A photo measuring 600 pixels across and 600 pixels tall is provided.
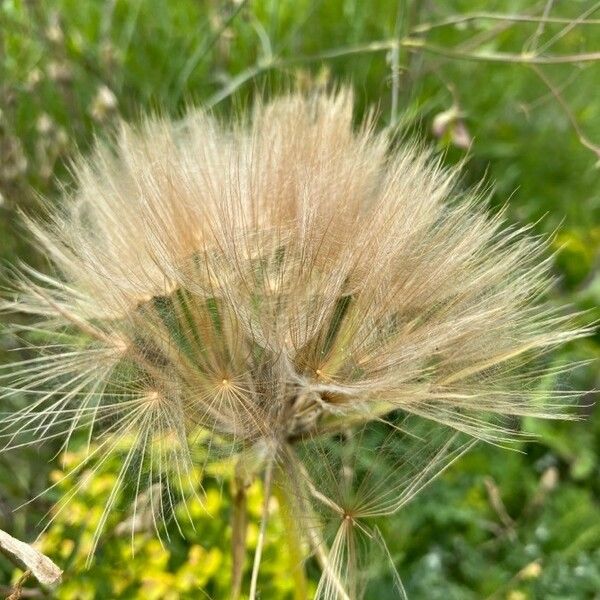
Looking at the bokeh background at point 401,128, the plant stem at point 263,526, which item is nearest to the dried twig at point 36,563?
the bokeh background at point 401,128

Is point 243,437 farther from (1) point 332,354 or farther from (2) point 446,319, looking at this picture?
(2) point 446,319

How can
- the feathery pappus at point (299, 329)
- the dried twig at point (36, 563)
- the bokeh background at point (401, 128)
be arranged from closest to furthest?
1. the dried twig at point (36, 563)
2. the feathery pappus at point (299, 329)
3. the bokeh background at point (401, 128)

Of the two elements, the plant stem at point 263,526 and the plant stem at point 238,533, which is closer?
the plant stem at point 263,526

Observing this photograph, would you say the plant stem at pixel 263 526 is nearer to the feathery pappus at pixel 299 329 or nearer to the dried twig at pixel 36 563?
the feathery pappus at pixel 299 329

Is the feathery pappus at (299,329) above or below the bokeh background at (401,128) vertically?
above

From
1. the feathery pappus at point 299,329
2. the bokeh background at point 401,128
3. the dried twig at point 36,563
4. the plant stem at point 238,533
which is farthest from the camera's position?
the bokeh background at point 401,128

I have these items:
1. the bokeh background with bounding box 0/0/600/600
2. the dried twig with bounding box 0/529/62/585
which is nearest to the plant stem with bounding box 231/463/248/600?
the bokeh background with bounding box 0/0/600/600
